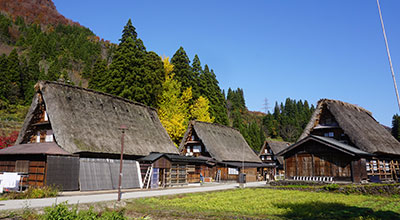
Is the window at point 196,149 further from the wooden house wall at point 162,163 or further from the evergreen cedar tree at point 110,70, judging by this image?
the wooden house wall at point 162,163

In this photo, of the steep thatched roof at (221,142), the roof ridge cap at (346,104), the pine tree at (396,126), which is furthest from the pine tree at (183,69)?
the pine tree at (396,126)

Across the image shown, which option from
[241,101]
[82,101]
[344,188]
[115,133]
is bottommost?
[344,188]

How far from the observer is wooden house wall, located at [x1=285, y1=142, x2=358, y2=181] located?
26.8 m

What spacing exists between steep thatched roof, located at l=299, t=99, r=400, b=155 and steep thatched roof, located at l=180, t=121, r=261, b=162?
1042 centimetres

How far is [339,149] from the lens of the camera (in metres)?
26.0

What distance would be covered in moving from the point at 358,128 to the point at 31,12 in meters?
139

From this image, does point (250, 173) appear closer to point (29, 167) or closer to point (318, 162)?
point (318, 162)

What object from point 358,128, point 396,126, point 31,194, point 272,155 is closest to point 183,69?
point 272,155

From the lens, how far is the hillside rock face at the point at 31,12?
397ft

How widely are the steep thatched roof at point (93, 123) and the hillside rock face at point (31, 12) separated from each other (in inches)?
4332

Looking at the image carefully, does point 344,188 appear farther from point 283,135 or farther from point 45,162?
point 283,135

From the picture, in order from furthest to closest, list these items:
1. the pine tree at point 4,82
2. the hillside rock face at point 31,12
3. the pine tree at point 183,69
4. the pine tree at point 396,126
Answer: the hillside rock face at point 31,12 → the pine tree at point 396,126 → the pine tree at point 4,82 → the pine tree at point 183,69

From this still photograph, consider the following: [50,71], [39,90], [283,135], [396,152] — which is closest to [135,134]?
[39,90]

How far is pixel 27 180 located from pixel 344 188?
22.6 meters
